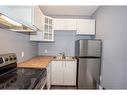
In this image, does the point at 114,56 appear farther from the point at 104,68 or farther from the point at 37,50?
the point at 37,50

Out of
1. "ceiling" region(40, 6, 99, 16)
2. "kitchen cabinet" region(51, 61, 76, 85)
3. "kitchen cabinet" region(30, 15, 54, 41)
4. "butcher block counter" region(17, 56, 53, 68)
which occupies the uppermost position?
"ceiling" region(40, 6, 99, 16)

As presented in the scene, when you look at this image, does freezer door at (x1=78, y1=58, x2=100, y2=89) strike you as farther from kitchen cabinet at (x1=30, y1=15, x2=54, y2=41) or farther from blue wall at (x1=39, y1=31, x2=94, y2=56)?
kitchen cabinet at (x1=30, y1=15, x2=54, y2=41)

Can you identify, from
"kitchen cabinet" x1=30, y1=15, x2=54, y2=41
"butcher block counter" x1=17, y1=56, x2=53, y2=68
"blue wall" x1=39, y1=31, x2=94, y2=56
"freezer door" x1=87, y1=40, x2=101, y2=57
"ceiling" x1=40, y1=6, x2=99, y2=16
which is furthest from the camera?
"blue wall" x1=39, y1=31, x2=94, y2=56

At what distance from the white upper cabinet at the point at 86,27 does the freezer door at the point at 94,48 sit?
2.48ft

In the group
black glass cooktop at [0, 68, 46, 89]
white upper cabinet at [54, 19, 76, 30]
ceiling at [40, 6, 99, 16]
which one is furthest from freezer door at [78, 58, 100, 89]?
black glass cooktop at [0, 68, 46, 89]

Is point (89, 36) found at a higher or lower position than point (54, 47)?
higher

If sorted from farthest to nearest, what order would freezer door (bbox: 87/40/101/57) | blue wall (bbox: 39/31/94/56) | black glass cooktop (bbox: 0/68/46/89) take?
blue wall (bbox: 39/31/94/56)
freezer door (bbox: 87/40/101/57)
black glass cooktop (bbox: 0/68/46/89)

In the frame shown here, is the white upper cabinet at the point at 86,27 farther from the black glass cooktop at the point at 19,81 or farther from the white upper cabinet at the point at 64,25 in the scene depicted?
the black glass cooktop at the point at 19,81

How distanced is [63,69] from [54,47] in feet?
3.37

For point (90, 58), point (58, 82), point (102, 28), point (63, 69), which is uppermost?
point (102, 28)

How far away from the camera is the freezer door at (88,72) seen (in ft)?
11.7

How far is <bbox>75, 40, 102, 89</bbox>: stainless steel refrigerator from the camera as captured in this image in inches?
140

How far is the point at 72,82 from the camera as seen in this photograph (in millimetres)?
3939
